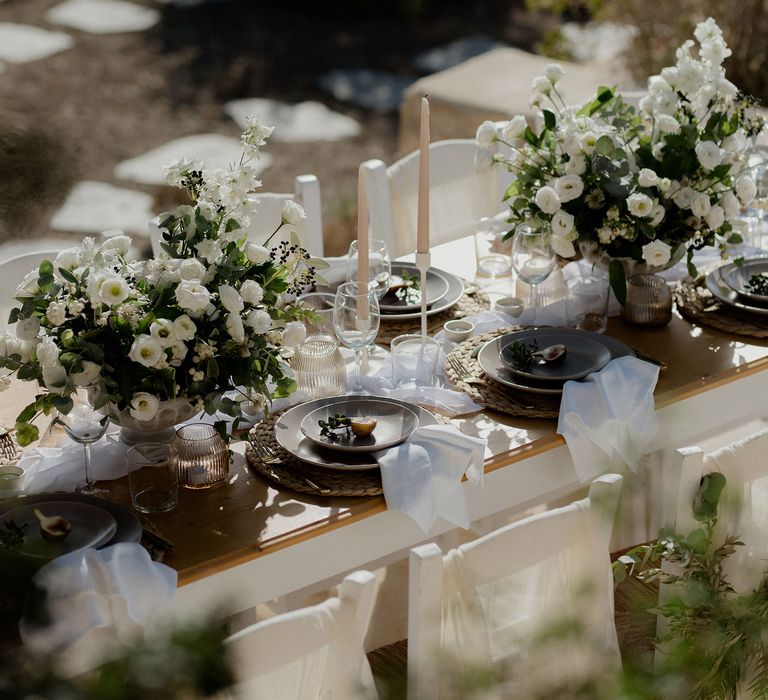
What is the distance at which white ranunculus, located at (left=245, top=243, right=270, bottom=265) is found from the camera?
63.8 inches

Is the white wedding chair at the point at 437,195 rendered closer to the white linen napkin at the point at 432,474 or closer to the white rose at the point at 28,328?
the white linen napkin at the point at 432,474

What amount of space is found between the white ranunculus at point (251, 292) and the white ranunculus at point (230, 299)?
0.02m

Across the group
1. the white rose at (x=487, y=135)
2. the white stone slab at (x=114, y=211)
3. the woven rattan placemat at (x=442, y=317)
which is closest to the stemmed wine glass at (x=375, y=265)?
the woven rattan placemat at (x=442, y=317)

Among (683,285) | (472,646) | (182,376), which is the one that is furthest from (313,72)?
(472,646)

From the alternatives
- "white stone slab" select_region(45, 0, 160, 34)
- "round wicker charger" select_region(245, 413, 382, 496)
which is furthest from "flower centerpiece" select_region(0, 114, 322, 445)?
"white stone slab" select_region(45, 0, 160, 34)

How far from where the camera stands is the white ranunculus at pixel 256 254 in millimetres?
1620

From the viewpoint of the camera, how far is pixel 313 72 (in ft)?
23.5

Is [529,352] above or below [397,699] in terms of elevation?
below

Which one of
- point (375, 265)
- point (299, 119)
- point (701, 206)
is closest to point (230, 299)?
point (375, 265)

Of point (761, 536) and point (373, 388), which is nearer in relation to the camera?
point (761, 536)

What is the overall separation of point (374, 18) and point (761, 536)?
7937mm

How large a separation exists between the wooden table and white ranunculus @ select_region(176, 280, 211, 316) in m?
0.30

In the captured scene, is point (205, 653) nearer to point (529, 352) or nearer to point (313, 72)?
point (529, 352)

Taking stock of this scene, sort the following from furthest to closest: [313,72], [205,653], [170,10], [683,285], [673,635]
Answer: [170,10]
[313,72]
[683,285]
[673,635]
[205,653]
